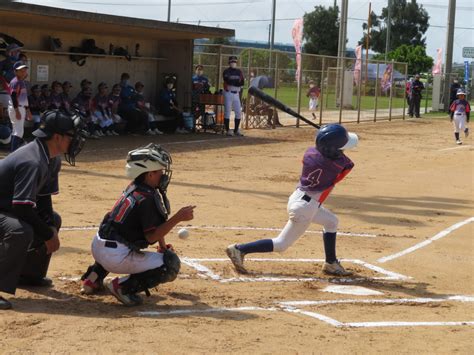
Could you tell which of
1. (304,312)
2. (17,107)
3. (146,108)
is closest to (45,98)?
(146,108)

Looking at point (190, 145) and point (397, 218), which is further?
point (190, 145)

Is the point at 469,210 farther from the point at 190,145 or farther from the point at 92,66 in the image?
the point at 92,66

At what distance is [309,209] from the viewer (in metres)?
7.27

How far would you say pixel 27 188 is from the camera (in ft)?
18.8

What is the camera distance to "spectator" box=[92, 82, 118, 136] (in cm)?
1983

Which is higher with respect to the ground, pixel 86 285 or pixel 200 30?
pixel 200 30

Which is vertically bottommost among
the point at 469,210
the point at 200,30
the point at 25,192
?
the point at 469,210

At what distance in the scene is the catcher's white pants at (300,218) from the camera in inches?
287

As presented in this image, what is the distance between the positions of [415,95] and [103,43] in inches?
700

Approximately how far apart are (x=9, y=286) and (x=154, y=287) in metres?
1.22

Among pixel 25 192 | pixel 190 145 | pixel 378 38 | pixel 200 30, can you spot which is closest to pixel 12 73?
pixel 190 145

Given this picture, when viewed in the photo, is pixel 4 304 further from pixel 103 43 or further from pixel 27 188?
pixel 103 43

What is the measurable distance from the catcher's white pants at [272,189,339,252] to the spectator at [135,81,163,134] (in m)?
13.9

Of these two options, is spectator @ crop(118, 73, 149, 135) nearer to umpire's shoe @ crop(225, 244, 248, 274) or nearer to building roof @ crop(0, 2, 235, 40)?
building roof @ crop(0, 2, 235, 40)
